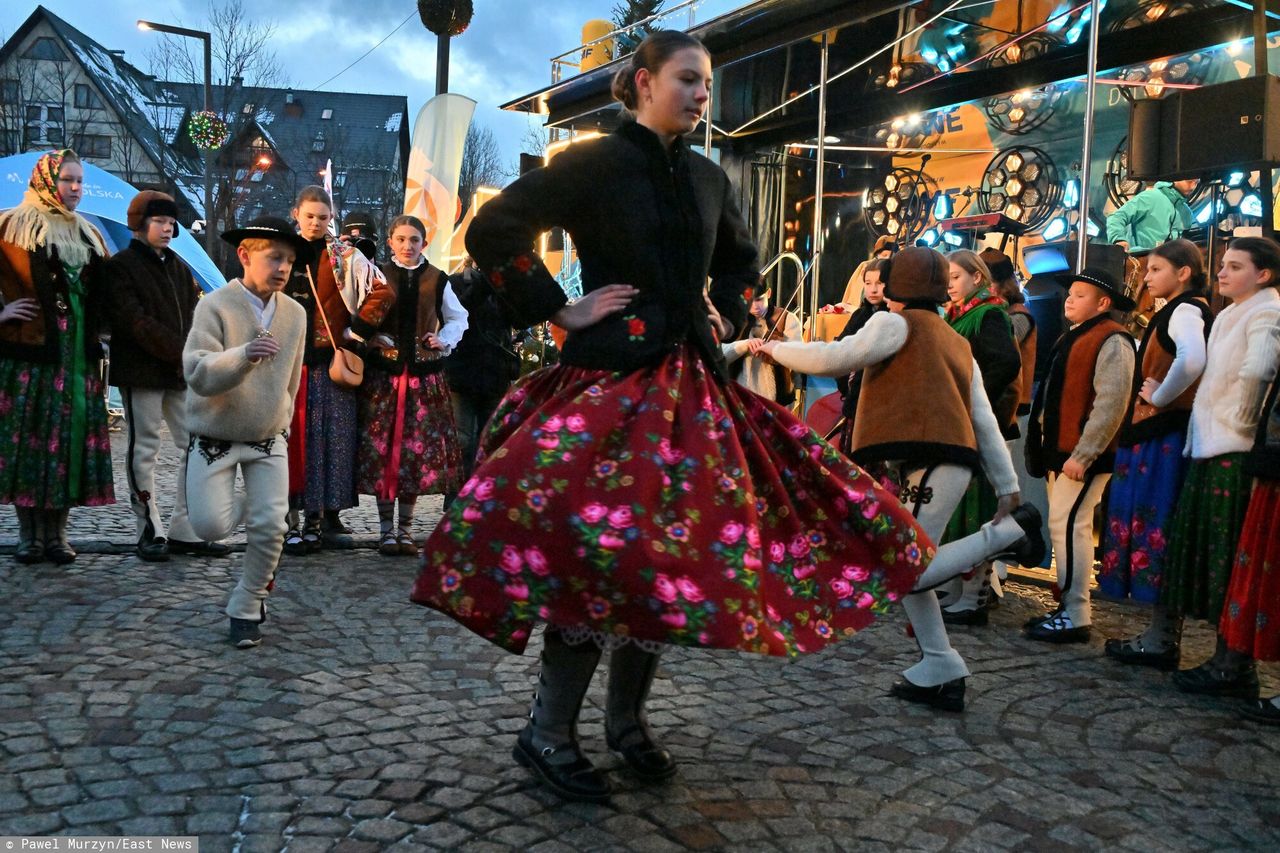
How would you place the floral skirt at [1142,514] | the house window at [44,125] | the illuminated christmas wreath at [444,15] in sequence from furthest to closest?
the house window at [44,125] → the illuminated christmas wreath at [444,15] → the floral skirt at [1142,514]

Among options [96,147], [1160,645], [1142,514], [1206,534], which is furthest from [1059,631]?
[96,147]

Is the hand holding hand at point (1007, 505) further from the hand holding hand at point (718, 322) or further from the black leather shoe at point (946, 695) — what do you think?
the hand holding hand at point (718, 322)

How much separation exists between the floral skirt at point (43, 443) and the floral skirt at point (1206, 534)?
537cm

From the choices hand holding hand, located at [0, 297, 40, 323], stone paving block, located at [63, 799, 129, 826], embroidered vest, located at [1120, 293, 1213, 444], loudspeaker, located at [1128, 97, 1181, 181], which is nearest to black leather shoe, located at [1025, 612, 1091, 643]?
embroidered vest, located at [1120, 293, 1213, 444]

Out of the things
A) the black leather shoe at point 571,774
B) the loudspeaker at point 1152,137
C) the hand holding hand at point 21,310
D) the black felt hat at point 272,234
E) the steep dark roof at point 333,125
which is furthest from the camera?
the steep dark roof at point 333,125

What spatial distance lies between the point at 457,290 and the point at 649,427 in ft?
15.6

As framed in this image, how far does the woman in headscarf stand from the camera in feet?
20.5

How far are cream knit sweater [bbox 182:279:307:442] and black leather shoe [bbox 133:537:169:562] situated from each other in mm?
1961

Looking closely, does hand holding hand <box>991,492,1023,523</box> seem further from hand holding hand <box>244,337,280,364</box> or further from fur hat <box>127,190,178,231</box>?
fur hat <box>127,190,178,231</box>

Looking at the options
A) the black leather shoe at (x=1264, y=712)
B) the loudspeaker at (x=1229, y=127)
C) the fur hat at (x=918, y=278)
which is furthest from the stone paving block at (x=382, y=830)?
the loudspeaker at (x=1229, y=127)

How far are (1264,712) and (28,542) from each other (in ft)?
19.1

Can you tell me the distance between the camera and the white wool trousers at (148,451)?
259 inches

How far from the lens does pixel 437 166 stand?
41.6 ft

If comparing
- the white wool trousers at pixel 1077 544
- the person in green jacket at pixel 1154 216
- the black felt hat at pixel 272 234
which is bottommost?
the white wool trousers at pixel 1077 544
